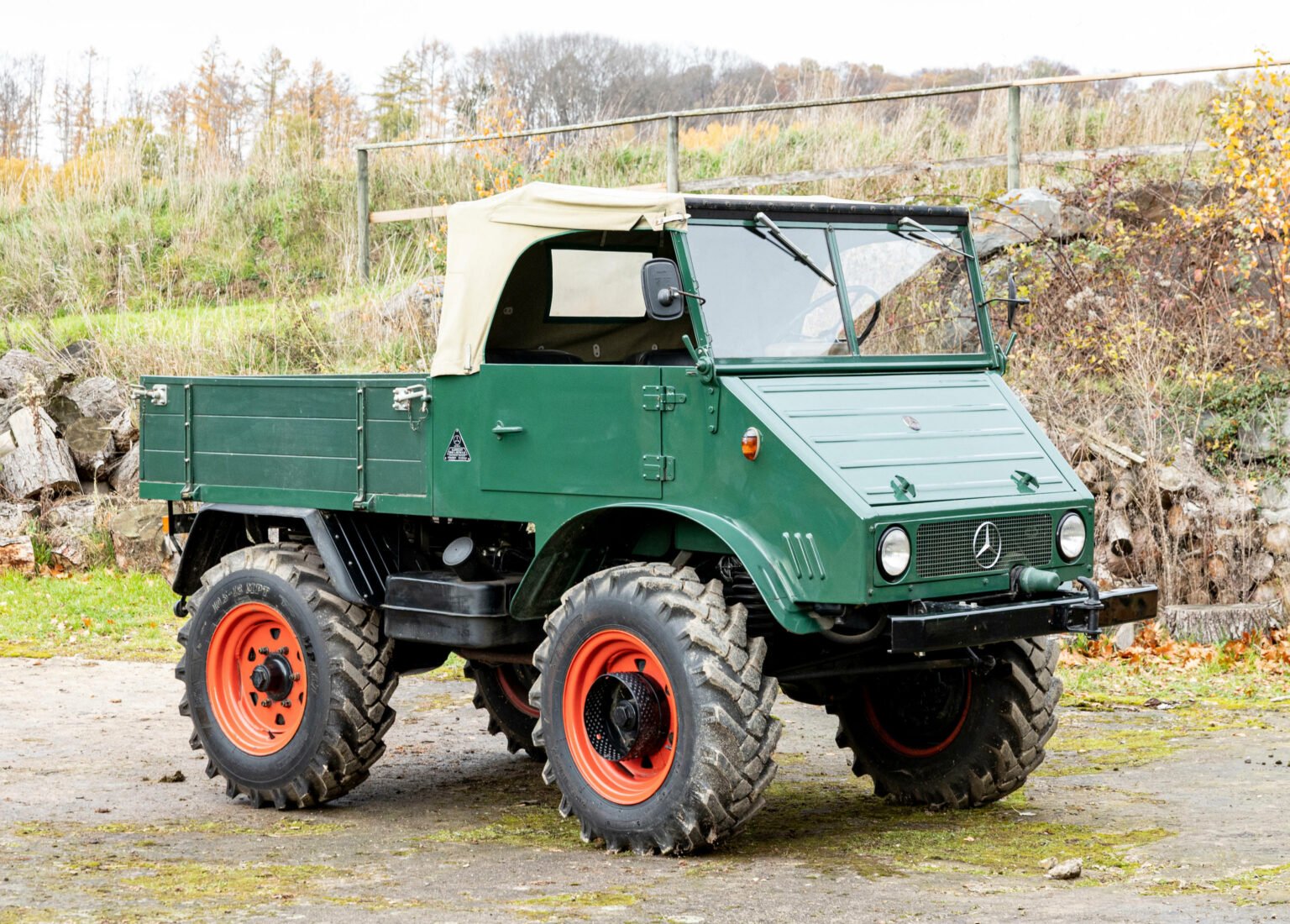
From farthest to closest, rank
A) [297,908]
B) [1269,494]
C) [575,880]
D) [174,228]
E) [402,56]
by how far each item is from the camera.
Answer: [402,56] < [174,228] < [1269,494] < [575,880] < [297,908]

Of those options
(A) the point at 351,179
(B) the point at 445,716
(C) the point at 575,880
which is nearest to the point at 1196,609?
(B) the point at 445,716

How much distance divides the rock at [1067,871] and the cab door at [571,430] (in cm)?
197

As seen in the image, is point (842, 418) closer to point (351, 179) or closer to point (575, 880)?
point (575, 880)

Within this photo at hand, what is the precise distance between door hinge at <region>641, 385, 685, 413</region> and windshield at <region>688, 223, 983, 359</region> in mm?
233

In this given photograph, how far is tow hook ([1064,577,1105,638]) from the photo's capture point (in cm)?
631

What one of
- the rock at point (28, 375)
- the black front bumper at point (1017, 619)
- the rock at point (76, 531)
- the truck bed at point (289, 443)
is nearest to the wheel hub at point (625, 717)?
the black front bumper at point (1017, 619)

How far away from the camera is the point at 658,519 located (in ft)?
22.3

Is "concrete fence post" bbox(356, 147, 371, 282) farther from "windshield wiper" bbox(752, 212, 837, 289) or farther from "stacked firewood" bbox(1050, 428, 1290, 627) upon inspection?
"windshield wiper" bbox(752, 212, 837, 289)

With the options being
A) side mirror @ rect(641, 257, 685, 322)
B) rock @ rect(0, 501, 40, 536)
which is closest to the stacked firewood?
side mirror @ rect(641, 257, 685, 322)

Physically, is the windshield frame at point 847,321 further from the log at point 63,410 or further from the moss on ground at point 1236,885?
the log at point 63,410

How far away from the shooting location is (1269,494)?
1287 centimetres

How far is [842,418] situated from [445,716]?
14.2 feet

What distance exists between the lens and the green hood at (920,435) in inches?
244

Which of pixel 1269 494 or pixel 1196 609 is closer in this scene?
pixel 1196 609
